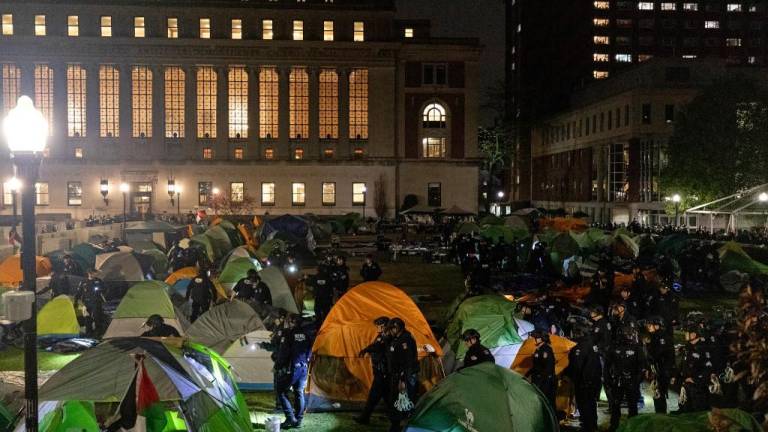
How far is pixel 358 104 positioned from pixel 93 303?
182 ft

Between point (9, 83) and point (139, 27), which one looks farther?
point (139, 27)

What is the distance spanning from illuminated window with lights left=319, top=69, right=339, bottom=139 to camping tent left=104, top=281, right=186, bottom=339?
55.4m

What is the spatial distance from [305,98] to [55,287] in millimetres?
52889

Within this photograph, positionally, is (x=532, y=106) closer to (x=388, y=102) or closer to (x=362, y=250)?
(x=388, y=102)

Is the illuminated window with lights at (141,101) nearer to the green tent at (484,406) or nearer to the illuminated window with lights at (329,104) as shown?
the illuminated window with lights at (329,104)

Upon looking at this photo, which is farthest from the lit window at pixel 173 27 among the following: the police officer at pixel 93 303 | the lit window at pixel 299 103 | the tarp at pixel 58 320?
the tarp at pixel 58 320

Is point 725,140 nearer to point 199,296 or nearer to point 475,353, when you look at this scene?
point 199,296

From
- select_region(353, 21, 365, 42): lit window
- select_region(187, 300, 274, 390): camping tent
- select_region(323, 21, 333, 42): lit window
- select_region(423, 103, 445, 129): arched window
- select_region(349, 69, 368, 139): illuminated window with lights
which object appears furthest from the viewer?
select_region(423, 103, 445, 129): arched window

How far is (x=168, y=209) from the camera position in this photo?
68.9 metres

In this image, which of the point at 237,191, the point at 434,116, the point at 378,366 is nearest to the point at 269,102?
the point at 237,191

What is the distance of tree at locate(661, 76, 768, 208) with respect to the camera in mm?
44594

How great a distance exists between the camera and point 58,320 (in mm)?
16422

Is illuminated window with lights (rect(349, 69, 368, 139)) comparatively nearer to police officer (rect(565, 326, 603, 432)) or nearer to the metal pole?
police officer (rect(565, 326, 603, 432))

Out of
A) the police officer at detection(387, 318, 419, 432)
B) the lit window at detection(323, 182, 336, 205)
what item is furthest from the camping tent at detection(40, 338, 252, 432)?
the lit window at detection(323, 182, 336, 205)
